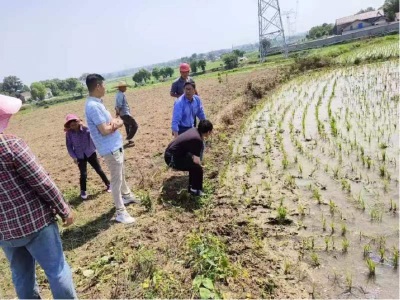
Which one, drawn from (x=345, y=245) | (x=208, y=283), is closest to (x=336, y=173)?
(x=345, y=245)

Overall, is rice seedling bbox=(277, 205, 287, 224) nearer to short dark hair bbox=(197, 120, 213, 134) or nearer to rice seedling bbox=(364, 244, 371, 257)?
rice seedling bbox=(364, 244, 371, 257)

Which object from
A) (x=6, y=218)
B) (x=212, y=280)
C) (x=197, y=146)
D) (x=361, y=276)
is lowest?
(x=361, y=276)

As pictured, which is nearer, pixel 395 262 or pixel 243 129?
pixel 395 262

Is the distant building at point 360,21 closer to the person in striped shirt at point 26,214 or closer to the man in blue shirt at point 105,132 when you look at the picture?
the man in blue shirt at point 105,132

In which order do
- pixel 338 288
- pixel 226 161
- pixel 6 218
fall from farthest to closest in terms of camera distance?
pixel 226 161, pixel 338 288, pixel 6 218

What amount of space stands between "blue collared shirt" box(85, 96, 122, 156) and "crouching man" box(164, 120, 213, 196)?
2.82 ft

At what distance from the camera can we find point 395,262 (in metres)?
2.66

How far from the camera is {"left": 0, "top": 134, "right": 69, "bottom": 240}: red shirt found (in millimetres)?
1818

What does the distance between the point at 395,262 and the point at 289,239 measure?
3.12 feet

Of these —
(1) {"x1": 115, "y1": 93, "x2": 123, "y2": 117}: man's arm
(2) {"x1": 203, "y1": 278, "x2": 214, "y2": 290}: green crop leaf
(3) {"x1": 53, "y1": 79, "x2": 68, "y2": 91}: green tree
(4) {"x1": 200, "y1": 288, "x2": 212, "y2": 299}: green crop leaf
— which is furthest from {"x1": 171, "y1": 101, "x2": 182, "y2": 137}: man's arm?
(3) {"x1": 53, "y1": 79, "x2": 68, "y2": 91}: green tree

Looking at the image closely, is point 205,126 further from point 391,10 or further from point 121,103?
point 391,10

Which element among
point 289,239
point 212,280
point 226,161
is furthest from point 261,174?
point 212,280

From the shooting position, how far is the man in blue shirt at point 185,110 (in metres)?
4.77

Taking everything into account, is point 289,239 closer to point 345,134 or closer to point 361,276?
point 361,276
